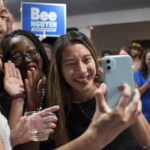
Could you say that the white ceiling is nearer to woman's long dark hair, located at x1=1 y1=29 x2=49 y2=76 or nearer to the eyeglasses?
woman's long dark hair, located at x1=1 y1=29 x2=49 y2=76

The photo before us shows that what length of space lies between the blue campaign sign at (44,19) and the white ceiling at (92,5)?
1.94 m

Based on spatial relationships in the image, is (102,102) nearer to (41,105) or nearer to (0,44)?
(41,105)

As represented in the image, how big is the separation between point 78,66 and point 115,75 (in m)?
0.37

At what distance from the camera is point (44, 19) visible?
108 inches

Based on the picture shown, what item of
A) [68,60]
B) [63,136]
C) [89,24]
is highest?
[89,24]

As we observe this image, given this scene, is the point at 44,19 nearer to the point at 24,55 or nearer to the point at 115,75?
the point at 24,55

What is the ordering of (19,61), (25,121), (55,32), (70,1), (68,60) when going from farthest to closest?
(70,1)
(55,32)
(19,61)
(68,60)
(25,121)

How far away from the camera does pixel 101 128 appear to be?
0.53 meters

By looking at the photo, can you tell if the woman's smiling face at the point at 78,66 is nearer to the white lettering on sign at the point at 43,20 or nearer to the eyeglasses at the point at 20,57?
the eyeglasses at the point at 20,57

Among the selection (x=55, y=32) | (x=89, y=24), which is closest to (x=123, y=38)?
(x=89, y=24)

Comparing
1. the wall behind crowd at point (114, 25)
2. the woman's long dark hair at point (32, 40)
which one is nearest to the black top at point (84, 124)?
the woman's long dark hair at point (32, 40)

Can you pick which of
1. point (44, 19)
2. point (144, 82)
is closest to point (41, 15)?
point (44, 19)

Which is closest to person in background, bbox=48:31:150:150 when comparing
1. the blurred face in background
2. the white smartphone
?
the white smartphone

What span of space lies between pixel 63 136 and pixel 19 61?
17.8 inches
